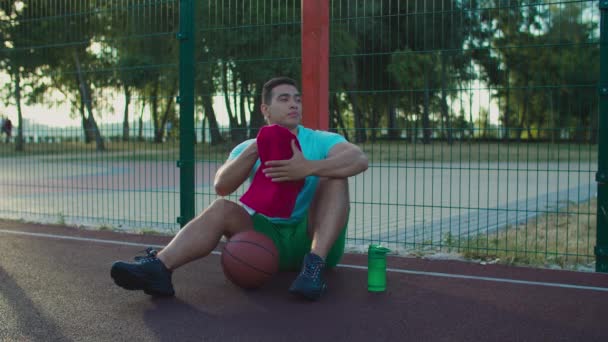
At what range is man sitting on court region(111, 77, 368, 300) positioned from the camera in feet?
12.7

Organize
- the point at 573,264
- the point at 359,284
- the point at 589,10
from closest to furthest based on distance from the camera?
the point at 359,284
the point at 573,264
the point at 589,10

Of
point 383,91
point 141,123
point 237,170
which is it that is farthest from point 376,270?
point 141,123

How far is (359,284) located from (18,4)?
661cm

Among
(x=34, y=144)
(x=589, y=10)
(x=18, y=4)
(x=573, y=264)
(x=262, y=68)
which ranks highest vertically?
(x=18, y=4)

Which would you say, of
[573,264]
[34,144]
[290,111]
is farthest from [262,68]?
[34,144]

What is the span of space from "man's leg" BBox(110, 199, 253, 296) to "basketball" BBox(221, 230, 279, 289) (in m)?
0.12

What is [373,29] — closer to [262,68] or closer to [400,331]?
[262,68]

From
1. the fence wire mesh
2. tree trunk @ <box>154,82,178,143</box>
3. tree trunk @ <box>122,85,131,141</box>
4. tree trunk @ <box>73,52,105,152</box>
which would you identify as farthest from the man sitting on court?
tree trunk @ <box>73,52,105,152</box>

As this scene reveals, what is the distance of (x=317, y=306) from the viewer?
12.7 ft

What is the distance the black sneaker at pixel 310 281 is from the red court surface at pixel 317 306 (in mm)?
88

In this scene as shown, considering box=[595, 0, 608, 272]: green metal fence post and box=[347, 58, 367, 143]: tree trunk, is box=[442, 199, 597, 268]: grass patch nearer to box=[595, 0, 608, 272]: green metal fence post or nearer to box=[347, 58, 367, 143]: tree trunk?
box=[595, 0, 608, 272]: green metal fence post

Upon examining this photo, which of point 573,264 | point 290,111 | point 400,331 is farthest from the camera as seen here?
point 573,264

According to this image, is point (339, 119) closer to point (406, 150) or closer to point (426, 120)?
point (406, 150)

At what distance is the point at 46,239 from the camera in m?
6.39
